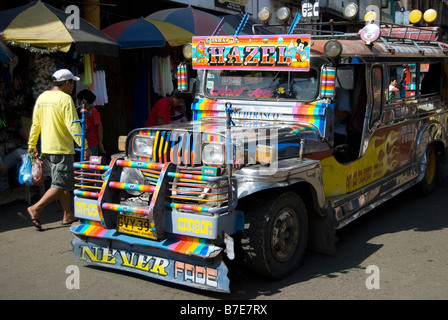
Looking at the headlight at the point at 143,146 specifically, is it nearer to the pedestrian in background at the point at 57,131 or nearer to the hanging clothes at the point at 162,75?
the pedestrian in background at the point at 57,131

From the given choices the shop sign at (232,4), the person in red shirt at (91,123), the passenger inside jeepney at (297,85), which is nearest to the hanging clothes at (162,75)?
the person in red shirt at (91,123)

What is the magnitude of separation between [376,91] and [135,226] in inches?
130

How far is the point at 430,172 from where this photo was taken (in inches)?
302

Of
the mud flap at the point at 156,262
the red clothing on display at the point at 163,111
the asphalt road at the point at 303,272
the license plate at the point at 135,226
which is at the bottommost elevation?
the asphalt road at the point at 303,272

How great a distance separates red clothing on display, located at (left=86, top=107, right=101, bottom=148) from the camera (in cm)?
685

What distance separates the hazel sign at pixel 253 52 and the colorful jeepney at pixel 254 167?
11 mm

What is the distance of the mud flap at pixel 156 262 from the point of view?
376cm

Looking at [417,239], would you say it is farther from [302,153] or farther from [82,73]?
[82,73]

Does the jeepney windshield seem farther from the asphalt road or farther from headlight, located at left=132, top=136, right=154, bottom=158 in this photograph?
the asphalt road

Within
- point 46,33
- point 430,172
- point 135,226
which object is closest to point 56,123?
point 46,33

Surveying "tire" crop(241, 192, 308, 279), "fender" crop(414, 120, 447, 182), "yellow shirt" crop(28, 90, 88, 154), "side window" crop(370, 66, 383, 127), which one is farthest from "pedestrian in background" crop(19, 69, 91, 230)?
"fender" crop(414, 120, 447, 182)

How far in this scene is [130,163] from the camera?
4086mm

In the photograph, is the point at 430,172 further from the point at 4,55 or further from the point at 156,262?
the point at 4,55

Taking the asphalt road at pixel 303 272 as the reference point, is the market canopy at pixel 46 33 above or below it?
above
